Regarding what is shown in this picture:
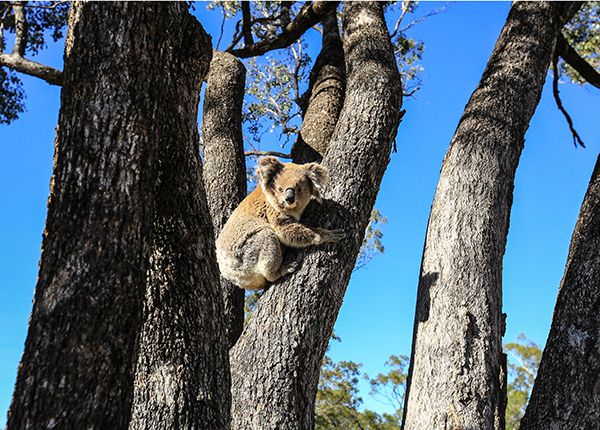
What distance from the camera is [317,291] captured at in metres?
3.97

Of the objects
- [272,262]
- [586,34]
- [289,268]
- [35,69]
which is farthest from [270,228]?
[586,34]

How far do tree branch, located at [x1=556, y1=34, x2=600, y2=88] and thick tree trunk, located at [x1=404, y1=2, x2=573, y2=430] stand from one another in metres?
1.43

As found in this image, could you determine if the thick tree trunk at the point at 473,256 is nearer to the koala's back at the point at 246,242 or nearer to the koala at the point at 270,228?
the koala at the point at 270,228

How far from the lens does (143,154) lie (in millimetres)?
2586

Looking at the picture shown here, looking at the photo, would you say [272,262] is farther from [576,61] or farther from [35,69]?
[576,61]

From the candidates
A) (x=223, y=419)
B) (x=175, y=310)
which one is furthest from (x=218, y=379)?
(x=175, y=310)

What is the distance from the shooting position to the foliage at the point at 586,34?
10438mm

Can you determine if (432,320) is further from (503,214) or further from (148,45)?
(148,45)

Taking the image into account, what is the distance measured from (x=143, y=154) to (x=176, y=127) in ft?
1.74

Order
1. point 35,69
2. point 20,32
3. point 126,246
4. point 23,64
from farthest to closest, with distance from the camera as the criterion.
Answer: point 20,32 < point 23,64 < point 35,69 < point 126,246

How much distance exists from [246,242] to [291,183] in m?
0.59

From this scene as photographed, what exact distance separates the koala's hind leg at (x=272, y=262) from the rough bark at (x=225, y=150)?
73cm

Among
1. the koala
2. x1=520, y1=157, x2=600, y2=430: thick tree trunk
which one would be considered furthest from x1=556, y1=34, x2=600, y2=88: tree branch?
the koala

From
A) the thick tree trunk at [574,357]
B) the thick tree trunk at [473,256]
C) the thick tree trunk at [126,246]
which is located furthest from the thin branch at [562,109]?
the thick tree trunk at [126,246]
